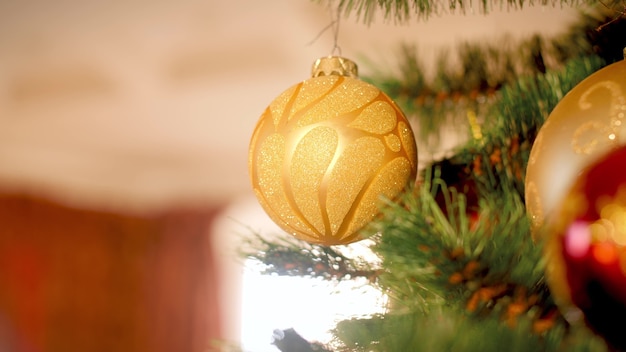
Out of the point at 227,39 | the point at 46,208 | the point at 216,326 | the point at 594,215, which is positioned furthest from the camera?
the point at 216,326

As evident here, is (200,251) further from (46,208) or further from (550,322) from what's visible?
(550,322)

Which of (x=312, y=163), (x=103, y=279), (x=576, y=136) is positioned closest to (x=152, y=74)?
(x=103, y=279)

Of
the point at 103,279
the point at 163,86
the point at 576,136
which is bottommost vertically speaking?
the point at 103,279

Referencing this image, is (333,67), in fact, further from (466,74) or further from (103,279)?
(103,279)

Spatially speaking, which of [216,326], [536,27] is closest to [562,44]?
[536,27]

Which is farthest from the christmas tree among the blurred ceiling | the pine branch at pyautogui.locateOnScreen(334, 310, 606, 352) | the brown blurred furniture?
the brown blurred furniture

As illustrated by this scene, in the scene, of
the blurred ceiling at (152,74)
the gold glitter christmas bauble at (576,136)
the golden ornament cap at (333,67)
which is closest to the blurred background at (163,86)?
the blurred ceiling at (152,74)

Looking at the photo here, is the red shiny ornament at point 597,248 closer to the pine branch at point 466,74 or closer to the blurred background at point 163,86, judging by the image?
the pine branch at point 466,74
